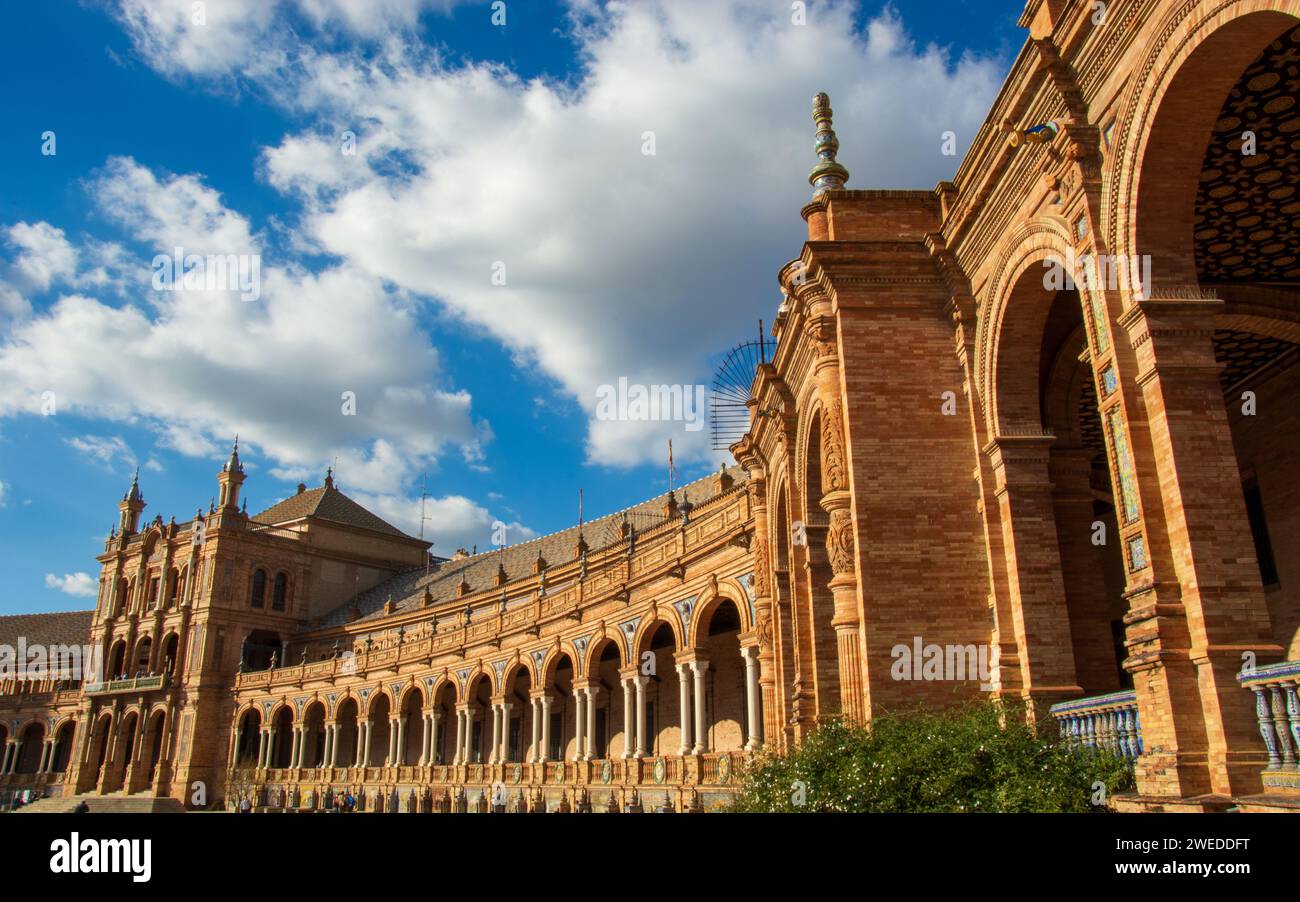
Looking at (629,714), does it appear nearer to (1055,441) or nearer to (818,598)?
(818,598)

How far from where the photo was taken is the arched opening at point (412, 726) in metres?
43.3

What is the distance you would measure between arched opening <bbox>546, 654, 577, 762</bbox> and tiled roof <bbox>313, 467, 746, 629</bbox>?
543cm

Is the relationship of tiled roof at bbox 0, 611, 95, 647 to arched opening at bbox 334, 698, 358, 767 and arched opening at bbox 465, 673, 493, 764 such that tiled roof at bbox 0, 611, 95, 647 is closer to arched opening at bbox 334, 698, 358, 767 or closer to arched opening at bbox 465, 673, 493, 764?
arched opening at bbox 334, 698, 358, 767

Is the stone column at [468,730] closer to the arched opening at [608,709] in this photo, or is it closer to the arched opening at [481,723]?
the arched opening at [481,723]

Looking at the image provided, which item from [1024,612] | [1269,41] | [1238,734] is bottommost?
[1238,734]

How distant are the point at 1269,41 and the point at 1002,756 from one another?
6724 mm

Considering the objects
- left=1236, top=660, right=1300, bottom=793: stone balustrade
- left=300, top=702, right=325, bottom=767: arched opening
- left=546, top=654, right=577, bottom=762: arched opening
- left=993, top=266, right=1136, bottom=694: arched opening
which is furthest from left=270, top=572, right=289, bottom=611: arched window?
left=1236, top=660, right=1300, bottom=793: stone balustrade

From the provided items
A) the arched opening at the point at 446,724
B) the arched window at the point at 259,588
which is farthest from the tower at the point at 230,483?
the arched opening at the point at 446,724

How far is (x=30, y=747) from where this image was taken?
216 ft

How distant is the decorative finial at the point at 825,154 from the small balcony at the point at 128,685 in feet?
184
